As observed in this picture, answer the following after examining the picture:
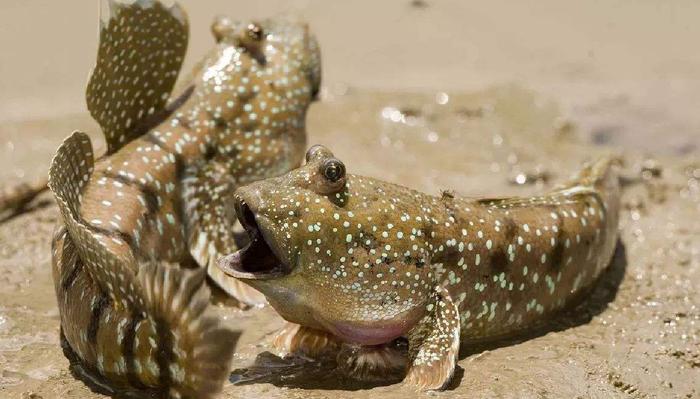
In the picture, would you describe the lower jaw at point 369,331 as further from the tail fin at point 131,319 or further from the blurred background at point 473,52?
the blurred background at point 473,52

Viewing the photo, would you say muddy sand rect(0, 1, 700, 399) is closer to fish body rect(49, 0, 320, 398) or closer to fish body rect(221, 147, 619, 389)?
fish body rect(221, 147, 619, 389)

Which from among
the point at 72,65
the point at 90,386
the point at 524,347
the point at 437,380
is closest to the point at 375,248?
the point at 437,380

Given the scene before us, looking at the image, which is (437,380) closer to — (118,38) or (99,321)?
(99,321)

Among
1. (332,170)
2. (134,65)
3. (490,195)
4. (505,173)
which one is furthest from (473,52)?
(332,170)

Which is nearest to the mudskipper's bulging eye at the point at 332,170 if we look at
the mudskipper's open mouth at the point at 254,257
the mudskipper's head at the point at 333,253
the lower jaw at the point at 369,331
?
the mudskipper's head at the point at 333,253

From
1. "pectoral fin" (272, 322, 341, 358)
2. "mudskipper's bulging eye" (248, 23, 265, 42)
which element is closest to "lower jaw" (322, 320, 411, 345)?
"pectoral fin" (272, 322, 341, 358)

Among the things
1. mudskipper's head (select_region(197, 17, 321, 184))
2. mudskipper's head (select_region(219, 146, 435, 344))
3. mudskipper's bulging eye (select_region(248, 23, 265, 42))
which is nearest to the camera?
mudskipper's head (select_region(219, 146, 435, 344))
